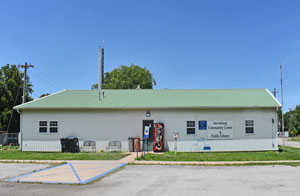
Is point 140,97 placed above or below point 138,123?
above

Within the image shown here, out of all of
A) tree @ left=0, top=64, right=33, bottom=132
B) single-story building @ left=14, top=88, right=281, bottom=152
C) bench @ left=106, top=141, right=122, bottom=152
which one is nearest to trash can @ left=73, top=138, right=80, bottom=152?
single-story building @ left=14, top=88, right=281, bottom=152

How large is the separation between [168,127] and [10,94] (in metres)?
27.2

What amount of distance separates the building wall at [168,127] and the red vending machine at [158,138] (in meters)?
0.54

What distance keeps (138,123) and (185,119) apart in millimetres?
3417

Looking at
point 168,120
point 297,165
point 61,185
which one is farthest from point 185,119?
point 61,185

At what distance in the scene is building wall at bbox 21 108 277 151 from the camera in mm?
21469

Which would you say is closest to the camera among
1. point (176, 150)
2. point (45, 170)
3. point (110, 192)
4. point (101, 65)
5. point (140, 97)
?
point (110, 192)

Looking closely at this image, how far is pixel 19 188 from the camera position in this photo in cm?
961

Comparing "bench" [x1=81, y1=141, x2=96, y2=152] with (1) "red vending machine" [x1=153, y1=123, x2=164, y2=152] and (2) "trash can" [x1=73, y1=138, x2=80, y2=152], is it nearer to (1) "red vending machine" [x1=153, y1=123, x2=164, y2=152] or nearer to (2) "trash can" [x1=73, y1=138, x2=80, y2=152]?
(2) "trash can" [x1=73, y1=138, x2=80, y2=152]

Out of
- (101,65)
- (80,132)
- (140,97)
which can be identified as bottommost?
(80,132)

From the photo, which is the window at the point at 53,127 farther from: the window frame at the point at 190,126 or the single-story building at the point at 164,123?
the window frame at the point at 190,126

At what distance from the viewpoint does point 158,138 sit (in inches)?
827

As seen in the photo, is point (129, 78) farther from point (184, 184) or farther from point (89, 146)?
point (184, 184)

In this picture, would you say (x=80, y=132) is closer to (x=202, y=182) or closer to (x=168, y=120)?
(x=168, y=120)
